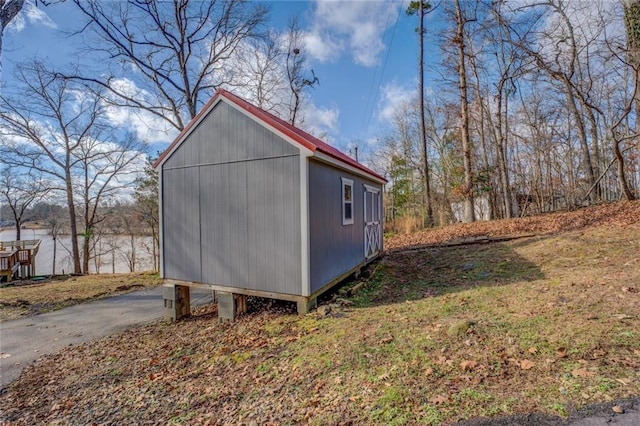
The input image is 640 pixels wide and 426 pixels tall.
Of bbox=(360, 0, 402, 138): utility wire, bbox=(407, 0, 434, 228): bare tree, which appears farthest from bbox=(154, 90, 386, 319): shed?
bbox=(360, 0, 402, 138): utility wire

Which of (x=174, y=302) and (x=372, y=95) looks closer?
(x=174, y=302)

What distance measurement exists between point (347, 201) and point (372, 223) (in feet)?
8.03

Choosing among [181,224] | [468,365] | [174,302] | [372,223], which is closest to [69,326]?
[174,302]

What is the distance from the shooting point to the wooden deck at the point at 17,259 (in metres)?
12.4

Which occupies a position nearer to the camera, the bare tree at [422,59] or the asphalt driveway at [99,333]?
the asphalt driveway at [99,333]

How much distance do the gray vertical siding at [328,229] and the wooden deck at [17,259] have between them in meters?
15.2

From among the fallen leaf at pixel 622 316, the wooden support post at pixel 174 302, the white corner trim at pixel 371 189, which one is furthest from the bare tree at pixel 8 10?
the fallen leaf at pixel 622 316

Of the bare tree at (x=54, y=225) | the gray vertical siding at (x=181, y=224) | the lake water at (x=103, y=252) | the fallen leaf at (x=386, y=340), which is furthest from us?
the lake water at (x=103, y=252)

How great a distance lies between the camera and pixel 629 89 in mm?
12211

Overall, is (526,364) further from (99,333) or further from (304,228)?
(99,333)

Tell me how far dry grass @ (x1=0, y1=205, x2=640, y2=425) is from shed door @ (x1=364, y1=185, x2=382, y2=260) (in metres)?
2.73

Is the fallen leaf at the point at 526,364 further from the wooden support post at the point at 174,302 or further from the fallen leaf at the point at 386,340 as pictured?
the wooden support post at the point at 174,302

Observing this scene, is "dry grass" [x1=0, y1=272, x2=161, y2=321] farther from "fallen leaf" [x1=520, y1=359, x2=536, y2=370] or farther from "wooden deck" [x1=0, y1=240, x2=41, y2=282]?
"fallen leaf" [x1=520, y1=359, x2=536, y2=370]

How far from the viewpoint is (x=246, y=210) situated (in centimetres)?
498
